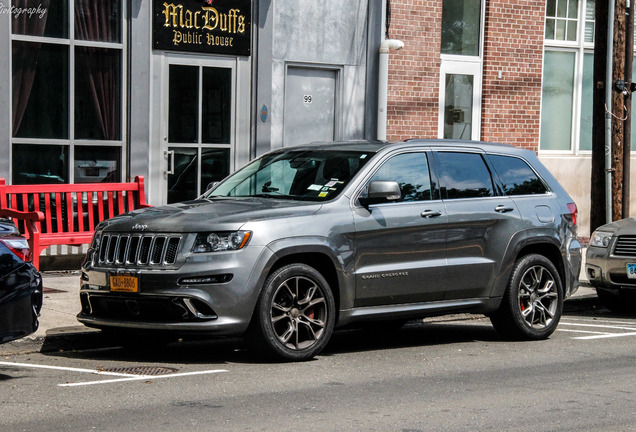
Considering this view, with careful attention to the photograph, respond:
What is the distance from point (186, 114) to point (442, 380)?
28.1 feet

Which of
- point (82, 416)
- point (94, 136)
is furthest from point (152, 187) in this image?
point (82, 416)

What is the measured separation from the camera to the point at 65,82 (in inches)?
577

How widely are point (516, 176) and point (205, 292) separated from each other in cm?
368

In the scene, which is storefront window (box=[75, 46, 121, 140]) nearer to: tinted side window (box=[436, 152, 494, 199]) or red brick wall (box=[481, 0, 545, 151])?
tinted side window (box=[436, 152, 494, 199])

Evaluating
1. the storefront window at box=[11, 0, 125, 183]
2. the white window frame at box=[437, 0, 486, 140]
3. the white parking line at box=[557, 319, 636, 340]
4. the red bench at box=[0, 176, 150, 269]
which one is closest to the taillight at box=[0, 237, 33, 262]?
the red bench at box=[0, 176, 150, 269]

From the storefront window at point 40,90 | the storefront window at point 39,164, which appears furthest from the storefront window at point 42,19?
the storefront window at point 39,164

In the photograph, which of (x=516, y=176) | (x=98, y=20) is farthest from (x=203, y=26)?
(x=516, y=176)

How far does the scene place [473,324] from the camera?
11703 mm

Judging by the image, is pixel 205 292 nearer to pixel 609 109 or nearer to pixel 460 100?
pixel 609 109

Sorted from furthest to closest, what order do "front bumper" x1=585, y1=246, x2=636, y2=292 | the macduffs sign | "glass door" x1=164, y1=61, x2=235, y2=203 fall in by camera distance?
"glass door" x1=164, y1=61, x2=235, y2=203
the macduffs sign
"front bumper" x1=585, y1=246, x2=636, y2=292

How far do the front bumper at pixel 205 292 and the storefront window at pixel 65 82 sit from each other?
21.2 feet

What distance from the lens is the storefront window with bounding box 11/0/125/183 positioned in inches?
562

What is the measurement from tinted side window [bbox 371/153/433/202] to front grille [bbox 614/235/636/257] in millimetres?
3716

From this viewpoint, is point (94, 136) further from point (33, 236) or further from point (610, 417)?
point (610, 417)
